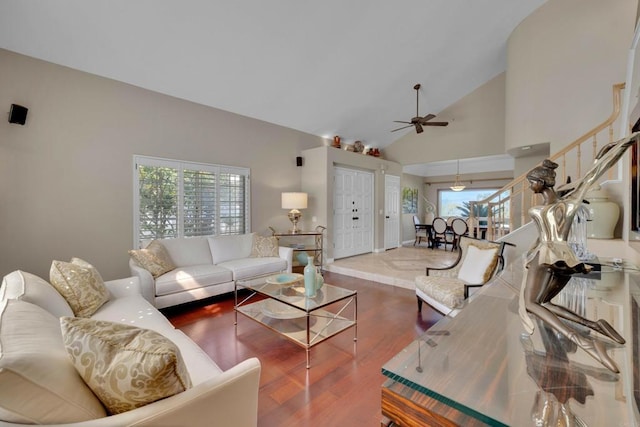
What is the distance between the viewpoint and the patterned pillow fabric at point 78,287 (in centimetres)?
201

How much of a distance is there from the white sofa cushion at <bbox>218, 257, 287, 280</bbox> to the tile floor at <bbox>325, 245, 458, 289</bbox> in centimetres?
147

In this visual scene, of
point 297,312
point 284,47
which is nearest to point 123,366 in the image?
point 297,312

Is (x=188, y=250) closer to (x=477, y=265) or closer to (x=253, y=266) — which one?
(x=253, y=266)

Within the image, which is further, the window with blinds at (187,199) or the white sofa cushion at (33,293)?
the window with blinds at (187,199)

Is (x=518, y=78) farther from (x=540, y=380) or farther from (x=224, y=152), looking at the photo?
(x=540, y=380)

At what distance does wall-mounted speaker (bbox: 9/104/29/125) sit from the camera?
2761 millimetres

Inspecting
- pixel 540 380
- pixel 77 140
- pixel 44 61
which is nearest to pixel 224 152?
pixel 77 140

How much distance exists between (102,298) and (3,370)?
5.74 ft

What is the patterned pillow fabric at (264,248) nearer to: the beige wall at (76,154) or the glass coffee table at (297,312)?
the glass coffee table at (297,312)

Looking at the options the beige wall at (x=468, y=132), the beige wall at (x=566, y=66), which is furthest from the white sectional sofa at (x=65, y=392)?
the beige wall at (x=468, y=132)

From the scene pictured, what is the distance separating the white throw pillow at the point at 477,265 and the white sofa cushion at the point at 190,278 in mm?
2847

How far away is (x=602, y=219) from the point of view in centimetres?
273

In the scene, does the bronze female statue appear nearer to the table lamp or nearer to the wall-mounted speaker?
the table lamp

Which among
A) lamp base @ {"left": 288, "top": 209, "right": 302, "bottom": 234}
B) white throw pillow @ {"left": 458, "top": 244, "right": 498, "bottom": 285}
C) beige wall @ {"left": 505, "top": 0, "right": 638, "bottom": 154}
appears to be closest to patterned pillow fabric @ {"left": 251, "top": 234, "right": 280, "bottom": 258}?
lamp base @ {"left": 288, "top": 209, "right": 302, "bottom": 234}
